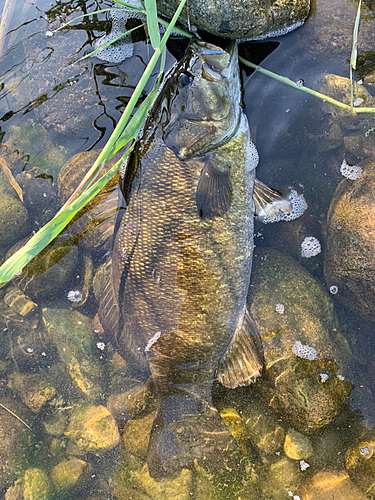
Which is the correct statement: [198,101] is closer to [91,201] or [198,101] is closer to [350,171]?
[91,201]

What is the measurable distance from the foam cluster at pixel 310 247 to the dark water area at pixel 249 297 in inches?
1.6

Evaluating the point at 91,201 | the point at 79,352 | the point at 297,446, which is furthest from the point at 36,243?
the point at 297,446

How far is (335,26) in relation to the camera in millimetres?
3215

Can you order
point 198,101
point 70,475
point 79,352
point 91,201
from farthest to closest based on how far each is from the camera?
point 79,352, point 70,475, point 91,201, point 198,101

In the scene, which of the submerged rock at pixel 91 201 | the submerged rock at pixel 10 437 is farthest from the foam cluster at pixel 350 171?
the submerged rock at pixel 10 437

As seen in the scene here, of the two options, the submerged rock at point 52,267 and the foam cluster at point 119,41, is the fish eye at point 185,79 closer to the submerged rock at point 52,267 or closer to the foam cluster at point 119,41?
the foam cluster at point 119,41

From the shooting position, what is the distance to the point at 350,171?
326 centimetres

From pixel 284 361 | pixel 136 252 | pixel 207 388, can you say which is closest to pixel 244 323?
pixel 284 361

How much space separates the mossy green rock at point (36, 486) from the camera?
3.45m

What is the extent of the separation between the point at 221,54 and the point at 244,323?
226 cm

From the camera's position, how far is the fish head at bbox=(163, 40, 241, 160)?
2740 mm

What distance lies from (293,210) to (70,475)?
11.3 ft

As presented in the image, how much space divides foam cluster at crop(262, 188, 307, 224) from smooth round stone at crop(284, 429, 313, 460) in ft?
6.57

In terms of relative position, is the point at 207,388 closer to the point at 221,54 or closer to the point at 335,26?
the point at 221,54
